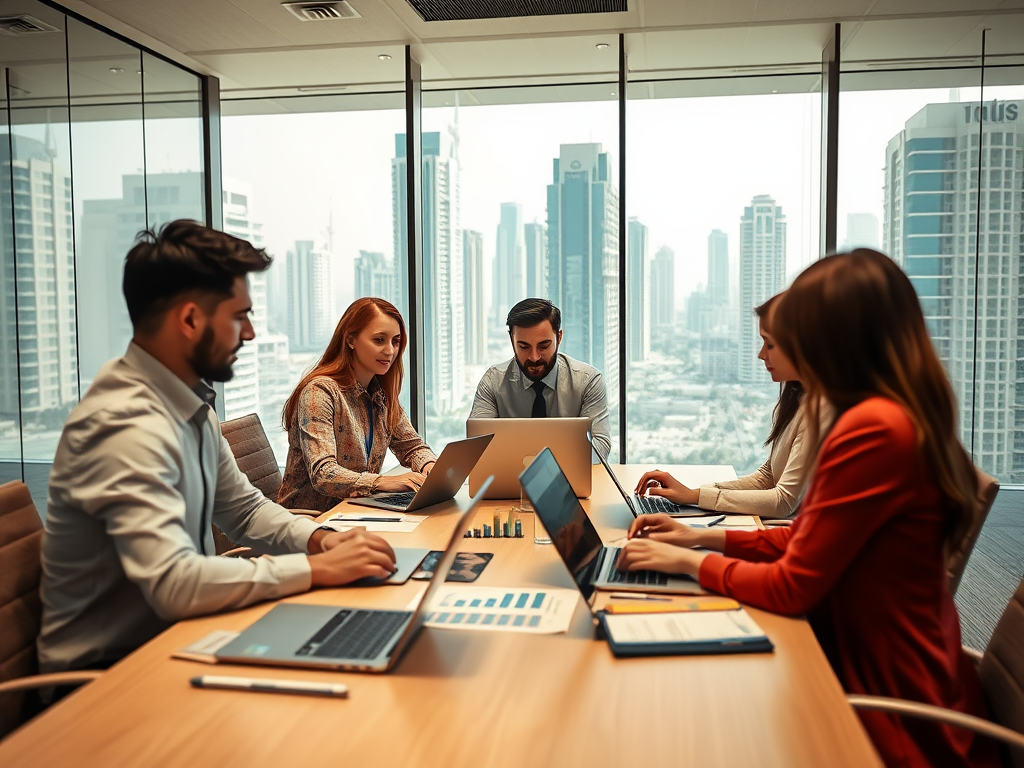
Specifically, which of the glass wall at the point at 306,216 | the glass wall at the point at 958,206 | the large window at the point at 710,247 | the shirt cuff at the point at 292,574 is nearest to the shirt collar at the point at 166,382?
the shirt cuff at the point at 292,574

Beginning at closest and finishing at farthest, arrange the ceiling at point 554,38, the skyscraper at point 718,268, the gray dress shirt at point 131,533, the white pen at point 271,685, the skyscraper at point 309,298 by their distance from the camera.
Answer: the white pen at point 271,685, the gray dress shirt at point 131,533, the ceiling at point 554,38, the skyscraper at point 718,268, the skyscraper at point 309,298

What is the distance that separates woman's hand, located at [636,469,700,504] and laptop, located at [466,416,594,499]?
0.19m

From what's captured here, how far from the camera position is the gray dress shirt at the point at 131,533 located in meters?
1.53

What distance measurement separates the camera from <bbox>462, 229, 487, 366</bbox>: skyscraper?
5.39 metres

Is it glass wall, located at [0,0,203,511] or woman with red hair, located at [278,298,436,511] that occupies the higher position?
glass wall, located at [0,0,203,511]

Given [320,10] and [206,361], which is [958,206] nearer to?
[320,10]

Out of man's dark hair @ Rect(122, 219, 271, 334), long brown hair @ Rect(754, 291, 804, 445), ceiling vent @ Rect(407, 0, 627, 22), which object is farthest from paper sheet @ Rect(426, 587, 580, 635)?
ceiling vent @ Rect(407, 0, 627, 22)

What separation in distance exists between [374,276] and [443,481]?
319cm

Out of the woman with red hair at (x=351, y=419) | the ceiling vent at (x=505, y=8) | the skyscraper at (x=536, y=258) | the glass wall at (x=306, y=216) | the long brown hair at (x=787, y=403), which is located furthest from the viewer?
the glass wall at (x=306, y=216)

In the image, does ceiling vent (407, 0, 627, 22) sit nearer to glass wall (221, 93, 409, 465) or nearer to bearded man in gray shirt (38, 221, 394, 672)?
glass wall (221, 93, 409, 465)

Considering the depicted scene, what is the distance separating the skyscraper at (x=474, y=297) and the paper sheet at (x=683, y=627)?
3.92 metres

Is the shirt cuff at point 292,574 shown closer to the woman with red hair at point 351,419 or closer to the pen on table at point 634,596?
the pen on table at point 634,596

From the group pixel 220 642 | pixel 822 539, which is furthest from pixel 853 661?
pixel 220 642

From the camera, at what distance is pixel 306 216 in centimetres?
556
